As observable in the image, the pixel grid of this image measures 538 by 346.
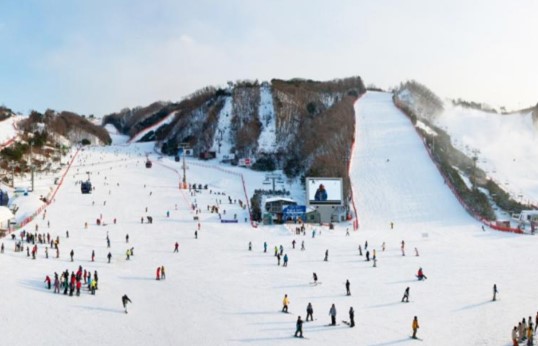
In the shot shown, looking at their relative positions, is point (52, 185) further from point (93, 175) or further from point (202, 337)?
point (202, 337)

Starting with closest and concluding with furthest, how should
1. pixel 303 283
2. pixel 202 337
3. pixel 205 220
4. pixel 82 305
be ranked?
pixel 202 337 → pixel 82 305 → pixel 303 283 → pixel 205 220

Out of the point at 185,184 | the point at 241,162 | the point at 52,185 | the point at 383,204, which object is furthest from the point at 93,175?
→ the point at 383,204

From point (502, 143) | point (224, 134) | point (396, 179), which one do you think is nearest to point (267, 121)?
point (224, 134)

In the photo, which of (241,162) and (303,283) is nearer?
(303,283)

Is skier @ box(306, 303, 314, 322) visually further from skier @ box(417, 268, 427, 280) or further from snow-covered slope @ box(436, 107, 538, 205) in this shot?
snow-covered slope @ box(436, 107, 538, 205)

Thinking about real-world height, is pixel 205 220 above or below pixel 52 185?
below

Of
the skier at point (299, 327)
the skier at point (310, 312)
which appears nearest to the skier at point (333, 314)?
the skier at point (310, 312)

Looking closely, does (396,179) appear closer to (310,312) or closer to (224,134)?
(310,312)
